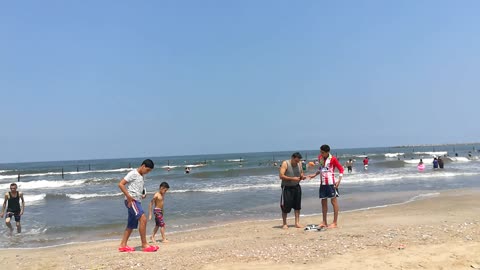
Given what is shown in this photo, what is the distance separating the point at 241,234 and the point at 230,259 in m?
3.12

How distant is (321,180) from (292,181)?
68 cm

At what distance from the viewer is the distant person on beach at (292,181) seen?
8.80 meters

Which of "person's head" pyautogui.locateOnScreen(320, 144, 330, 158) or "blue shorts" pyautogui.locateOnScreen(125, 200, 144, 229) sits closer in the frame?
"blue shorts" pyautogui.locateOnScreen(125, 200, 144, 229)

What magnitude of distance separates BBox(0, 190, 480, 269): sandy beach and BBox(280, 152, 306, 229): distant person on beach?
590 millimetres

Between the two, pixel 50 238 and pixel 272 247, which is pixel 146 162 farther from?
pixel 50 238

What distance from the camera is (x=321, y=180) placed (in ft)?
28.0

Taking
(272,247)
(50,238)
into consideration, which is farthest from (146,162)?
(50,238)

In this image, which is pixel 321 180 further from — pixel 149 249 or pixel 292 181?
pixel 149 249

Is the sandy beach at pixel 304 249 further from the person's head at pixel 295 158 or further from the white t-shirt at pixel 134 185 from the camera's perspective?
the person's head at pixel 295 158

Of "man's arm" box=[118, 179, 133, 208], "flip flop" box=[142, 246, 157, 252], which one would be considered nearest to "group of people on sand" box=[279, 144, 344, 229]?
"flip flop" box=[142, 246, 157, 252]

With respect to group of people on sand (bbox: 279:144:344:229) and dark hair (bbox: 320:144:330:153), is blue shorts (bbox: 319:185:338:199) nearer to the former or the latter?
group of people on sand (bbox: 279:144:344:229)

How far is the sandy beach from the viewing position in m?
→ 5.47

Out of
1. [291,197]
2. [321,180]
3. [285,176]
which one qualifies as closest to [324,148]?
[321,180]

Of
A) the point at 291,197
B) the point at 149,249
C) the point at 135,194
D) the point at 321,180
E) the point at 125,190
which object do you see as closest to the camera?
the point at 125,190
